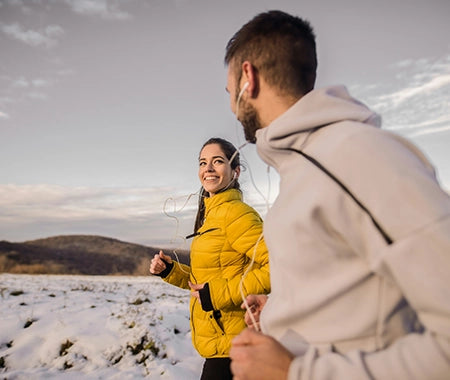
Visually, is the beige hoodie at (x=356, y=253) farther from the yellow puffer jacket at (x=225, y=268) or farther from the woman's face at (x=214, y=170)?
the woman's face at (x=214, y=170)

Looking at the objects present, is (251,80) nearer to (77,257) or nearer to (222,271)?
(222,271)

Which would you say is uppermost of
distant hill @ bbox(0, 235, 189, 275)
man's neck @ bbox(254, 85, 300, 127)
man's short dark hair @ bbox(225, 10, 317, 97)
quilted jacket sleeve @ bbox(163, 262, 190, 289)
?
man's short dark hair @ bbox(225, 10, 317, 97)

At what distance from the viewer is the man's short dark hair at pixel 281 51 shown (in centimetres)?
150

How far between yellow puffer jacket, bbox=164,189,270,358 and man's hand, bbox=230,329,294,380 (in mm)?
1369

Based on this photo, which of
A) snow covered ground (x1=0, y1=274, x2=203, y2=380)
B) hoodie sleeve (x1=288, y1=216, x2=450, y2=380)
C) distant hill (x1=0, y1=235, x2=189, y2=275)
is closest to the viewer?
hoodie sleeve (x1=288, y1=216, x2=450, y2=380)

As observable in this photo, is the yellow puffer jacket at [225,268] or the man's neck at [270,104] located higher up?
the man's neck at [270,104]

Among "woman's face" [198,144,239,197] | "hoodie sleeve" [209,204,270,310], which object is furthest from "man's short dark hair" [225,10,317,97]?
"woman's face" [198,144,239,197]

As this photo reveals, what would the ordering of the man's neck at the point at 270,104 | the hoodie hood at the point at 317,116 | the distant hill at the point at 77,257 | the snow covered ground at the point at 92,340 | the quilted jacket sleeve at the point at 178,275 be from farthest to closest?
the distant hill at the point at 77,257 < the snow covered ground at the point at 92,340 < the quilted jacket sleeve at the point at 178,275 < the man's neck at the point at 270,104 < the hoodie hood at the point at 317,116

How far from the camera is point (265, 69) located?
5.01 feet

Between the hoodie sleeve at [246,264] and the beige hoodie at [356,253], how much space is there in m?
1.21

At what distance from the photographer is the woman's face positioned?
3.27 metres

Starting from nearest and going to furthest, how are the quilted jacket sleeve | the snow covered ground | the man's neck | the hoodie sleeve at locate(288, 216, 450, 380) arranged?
1. the hoodie sleeve at locate(288, 216, 450, 380)
2. the man's neck
3. the quilted jacket sleeve
4. the snow covered ground

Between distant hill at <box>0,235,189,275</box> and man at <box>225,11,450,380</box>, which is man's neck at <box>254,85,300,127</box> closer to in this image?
man at <box>225,11,450,380</box>

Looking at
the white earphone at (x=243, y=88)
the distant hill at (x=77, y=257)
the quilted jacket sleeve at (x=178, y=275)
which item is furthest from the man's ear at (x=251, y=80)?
the distant hill at (x=77, y=257)
